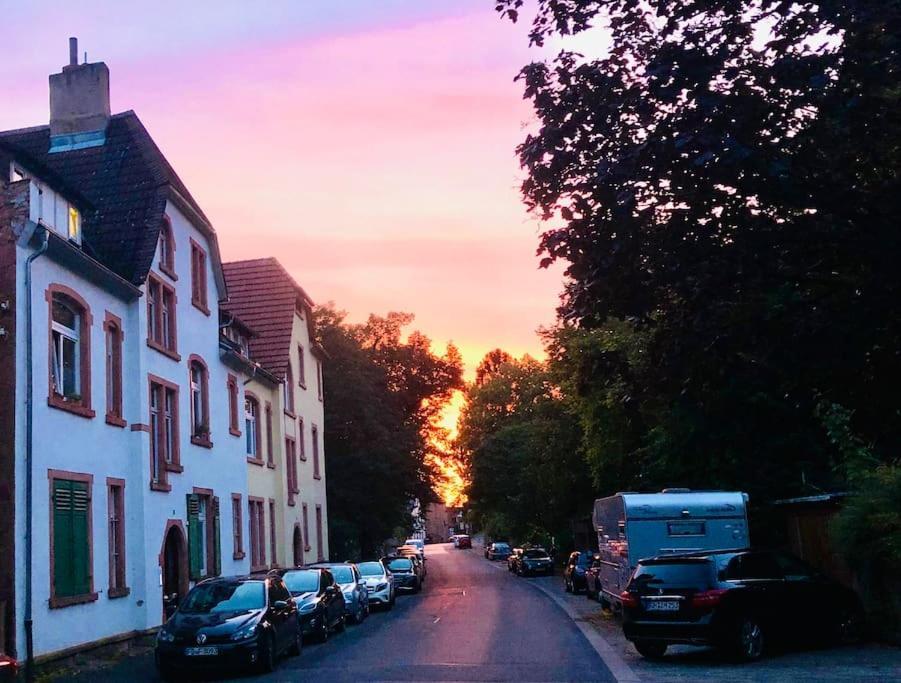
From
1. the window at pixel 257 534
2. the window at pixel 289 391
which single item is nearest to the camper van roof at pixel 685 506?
the window at pixel 257 534

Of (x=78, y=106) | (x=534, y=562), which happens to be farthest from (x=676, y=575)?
(x=534, y=562)

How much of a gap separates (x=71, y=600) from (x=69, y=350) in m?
4.55

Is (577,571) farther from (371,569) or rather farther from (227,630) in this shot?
(227,630)

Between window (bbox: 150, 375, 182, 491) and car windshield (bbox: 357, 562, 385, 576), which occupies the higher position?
window (bbox: 150, 375, 182, 491)

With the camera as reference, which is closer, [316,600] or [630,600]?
[630,600]

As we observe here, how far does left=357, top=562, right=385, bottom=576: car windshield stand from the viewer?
34.2 m

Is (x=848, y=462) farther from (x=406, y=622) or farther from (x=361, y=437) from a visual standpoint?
(x=361, y=437)

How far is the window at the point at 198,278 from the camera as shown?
27158mm

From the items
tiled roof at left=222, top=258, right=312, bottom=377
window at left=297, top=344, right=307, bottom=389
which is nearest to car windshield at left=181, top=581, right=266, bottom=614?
tiled roof at left=222, top=258, right=312, bottom=377

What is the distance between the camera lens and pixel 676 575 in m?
15.8

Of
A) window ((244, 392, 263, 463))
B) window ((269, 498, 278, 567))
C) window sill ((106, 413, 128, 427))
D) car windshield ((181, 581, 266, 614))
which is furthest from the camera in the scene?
window ((269, 498, 278, 567))

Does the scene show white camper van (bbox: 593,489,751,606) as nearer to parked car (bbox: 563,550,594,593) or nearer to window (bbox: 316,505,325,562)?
parked car (bbox: 563,550,594,593)

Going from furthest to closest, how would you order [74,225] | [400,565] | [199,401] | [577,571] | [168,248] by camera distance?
[400,565] < [577,571] < [199,401] < [168,248] < [74,225]

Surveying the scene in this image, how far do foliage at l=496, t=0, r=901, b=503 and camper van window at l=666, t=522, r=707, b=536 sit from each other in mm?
8811
